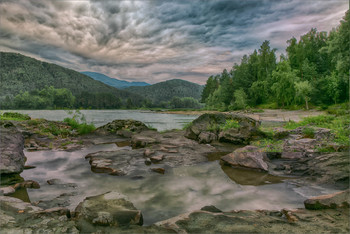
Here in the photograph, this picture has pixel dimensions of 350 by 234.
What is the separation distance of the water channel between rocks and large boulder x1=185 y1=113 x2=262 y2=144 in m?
4.06

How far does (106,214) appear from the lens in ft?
9.04

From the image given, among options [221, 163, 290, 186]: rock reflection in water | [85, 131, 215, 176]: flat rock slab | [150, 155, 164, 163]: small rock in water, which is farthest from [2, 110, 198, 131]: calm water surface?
[221, 163, 290, 186]: rock reflection in water

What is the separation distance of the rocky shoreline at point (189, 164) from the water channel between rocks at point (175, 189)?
36cm

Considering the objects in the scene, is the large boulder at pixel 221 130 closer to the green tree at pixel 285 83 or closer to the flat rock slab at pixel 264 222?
the flat rock slab at pixel 264 222

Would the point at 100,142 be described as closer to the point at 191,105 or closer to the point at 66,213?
the point at 66,213

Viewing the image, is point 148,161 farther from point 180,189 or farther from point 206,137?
point 206,137

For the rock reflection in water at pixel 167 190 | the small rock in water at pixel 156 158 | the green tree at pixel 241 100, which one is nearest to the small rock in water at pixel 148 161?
the small rock in water at pixel 156 158

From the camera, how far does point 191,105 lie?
149125 millimetres

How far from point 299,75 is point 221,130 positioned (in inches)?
2128

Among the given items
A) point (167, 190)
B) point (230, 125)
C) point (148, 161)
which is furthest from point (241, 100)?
point (167, 190)

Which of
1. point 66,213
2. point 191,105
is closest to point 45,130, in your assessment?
point 66,213

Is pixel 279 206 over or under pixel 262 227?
under

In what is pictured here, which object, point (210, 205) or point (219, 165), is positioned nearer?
point (210, 205)

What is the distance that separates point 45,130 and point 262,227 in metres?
13.8
